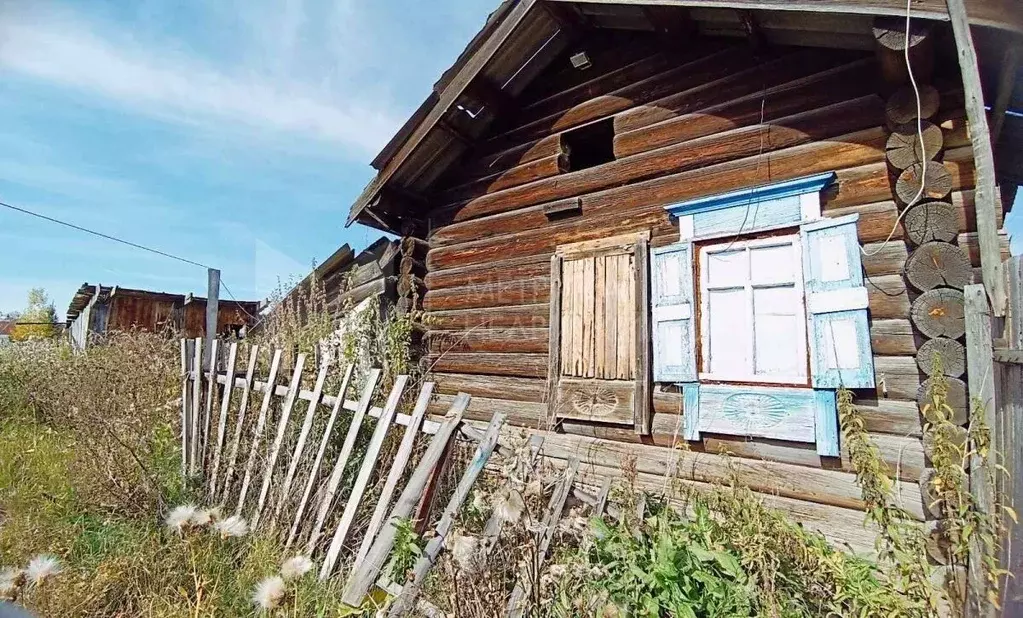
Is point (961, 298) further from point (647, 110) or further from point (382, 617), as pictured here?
point (382, 617)

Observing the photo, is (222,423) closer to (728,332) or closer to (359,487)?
(359,487)

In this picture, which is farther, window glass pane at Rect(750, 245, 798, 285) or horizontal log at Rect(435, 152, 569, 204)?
horizontal log at Rect(435, 152, 569, 204)

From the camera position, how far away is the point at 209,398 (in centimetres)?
500

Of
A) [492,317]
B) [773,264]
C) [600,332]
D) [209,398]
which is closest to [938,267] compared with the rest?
[773,264]

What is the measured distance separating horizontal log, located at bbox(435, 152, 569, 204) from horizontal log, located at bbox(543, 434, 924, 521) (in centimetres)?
294

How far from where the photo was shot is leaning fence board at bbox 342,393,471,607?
319 centimetres

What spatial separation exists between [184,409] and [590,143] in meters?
5.29

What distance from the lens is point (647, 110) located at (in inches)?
207

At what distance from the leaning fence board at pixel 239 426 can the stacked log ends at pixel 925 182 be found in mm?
5270

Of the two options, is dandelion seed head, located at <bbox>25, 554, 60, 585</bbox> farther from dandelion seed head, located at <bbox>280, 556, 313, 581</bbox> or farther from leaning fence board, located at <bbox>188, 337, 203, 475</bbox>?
leaning fence board, located at <bbox>188, 337, 203, 475</bbox>

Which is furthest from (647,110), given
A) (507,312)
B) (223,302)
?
(223,302)

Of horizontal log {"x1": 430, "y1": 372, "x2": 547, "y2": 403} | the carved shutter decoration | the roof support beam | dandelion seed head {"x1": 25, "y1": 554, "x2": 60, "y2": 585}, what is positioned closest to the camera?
dandelion seed head {"x1": 25, "y1": 554, "x2": 60, "y2": 585}

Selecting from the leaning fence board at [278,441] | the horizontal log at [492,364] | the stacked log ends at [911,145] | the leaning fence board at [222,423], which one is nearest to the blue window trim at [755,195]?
the stacked log ends at [911,145]

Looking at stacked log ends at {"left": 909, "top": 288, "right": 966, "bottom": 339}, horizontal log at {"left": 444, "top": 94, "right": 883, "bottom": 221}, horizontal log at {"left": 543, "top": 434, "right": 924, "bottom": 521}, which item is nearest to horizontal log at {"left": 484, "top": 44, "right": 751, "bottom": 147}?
horizontal log at {"left": 444, "top": 94, "right": 883, "bottom": 221}
